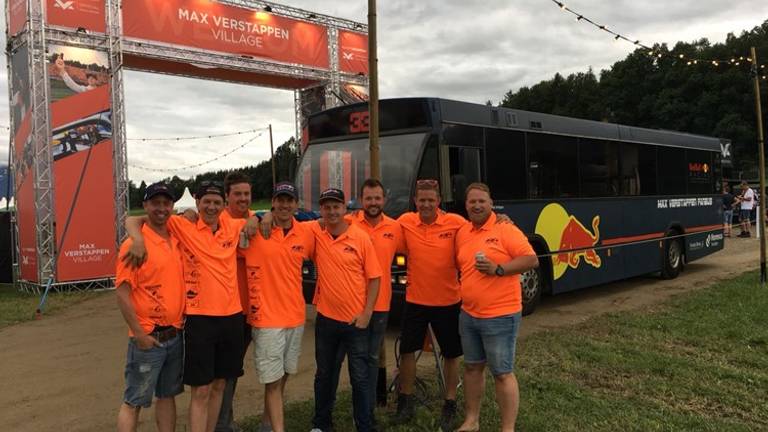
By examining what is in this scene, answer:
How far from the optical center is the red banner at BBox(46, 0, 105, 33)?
11594 mm

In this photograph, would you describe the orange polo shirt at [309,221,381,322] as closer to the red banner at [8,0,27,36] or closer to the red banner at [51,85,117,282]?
the red banner at [51,85,117,282]

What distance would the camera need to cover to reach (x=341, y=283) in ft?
11.8

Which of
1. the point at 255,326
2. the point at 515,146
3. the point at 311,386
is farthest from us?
the point at 515,146

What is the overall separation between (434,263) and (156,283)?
1845 millimetres

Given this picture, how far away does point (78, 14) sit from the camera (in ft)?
39.3

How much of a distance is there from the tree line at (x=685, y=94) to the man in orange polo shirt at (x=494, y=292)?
41.1 m

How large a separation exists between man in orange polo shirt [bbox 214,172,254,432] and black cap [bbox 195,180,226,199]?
17 cm

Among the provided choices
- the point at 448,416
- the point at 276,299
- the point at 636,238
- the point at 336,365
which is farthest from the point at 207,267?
the point at 636,238

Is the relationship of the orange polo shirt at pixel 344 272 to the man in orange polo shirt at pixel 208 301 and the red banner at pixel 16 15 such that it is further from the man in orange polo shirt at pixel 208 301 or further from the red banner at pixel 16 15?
the red banner at pixel 16 15

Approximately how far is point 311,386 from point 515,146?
14.1 feet

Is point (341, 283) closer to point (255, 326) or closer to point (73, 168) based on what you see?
point (255, 326)

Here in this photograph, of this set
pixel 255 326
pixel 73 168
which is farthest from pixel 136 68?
pixel 255 326

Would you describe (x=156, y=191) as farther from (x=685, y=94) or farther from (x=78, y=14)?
(x=685, y=94)

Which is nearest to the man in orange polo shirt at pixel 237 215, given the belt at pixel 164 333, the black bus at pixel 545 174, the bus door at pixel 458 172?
the belt at pixel 164 333
